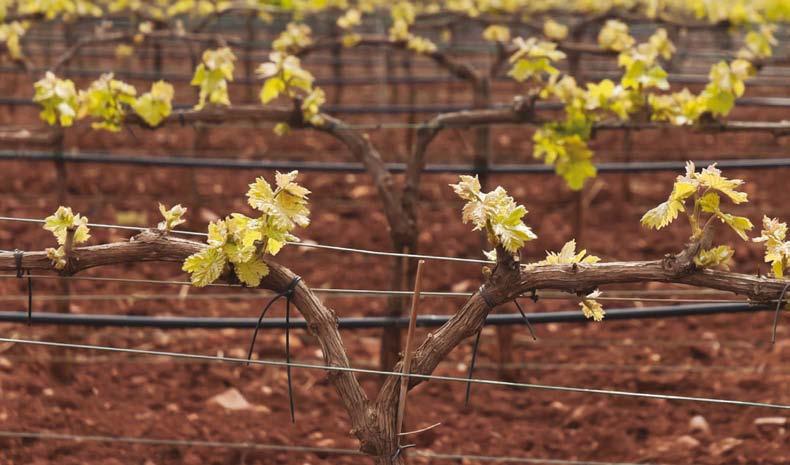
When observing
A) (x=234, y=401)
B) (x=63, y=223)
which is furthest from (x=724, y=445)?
(x=63, y=223)

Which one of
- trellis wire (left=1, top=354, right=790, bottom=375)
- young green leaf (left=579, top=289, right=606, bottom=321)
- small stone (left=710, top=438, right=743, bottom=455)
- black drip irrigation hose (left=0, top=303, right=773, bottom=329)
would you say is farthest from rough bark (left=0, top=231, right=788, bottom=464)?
trellis wire (left=1, top=354, right=790, bottom=375)

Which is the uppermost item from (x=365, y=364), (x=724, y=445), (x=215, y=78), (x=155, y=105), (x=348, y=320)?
(x=215, y=78)

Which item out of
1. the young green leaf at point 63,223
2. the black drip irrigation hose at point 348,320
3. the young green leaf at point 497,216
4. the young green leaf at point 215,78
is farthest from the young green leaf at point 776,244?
the young green leaf at point 215,78

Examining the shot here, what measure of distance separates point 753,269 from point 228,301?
11.0 feet

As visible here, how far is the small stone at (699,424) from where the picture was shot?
4.44 m

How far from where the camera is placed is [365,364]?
511 cm

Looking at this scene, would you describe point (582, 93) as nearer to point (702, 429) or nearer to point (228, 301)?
point (702, 429)

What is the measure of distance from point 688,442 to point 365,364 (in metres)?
1.62

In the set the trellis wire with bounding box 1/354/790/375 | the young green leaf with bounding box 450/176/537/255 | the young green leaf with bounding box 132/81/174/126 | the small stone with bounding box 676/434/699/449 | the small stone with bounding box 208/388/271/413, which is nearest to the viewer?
the young green leaf with bounding box 450/176/537/255

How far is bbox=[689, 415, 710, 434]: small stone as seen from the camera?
444 centimetres

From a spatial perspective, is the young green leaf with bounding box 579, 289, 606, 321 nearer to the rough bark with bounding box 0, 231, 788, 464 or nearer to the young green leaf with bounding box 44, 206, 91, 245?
the rough bark with bounding box 0, 231, 788, 464

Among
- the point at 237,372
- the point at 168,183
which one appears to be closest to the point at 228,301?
the point at 237,372

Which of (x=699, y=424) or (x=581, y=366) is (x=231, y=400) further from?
(x=699, y=424)

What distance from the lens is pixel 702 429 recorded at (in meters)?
4.44
